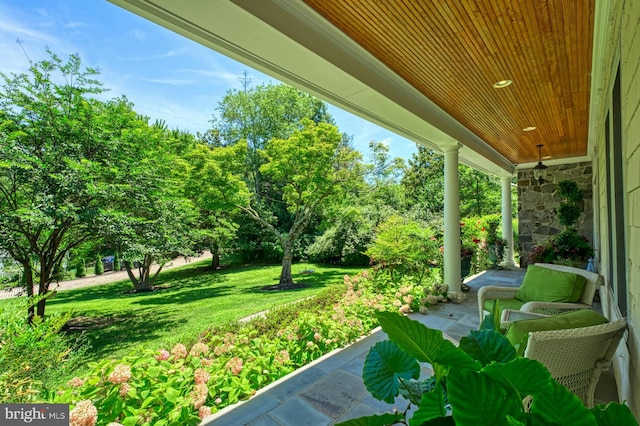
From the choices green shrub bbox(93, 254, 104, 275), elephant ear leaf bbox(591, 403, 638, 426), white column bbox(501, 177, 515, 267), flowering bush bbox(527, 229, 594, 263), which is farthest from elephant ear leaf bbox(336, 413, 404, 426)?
green shrub bbox(93, 254, 104, 275)

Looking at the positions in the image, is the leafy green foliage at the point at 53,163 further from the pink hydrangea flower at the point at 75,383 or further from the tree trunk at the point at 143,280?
the tree trunk at the point at 143,280

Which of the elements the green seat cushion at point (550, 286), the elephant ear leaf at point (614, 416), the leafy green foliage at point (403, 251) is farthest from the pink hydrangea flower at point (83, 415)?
the leafy green foliage at point (403, 251)

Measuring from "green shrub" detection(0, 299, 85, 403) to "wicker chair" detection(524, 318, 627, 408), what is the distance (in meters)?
2.67

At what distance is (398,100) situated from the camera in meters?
2.81

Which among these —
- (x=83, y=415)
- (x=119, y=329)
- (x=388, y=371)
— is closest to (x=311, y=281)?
(x=119, y=329)

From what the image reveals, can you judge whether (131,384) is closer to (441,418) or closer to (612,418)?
(441,418)

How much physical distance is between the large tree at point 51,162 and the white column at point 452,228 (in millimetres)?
5427

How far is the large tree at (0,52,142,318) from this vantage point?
165 inches

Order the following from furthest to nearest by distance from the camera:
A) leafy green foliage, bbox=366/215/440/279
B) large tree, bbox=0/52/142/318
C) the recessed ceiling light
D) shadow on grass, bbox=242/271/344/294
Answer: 1. shadow on grass, bbox=242/271/344/294
2. leafy green foliage, bbox=366/215/440/279
3. large tree, bbox=0/52/142/318
4. the recessed ceiling light

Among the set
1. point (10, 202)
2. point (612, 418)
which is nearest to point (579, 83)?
point (612, 418)

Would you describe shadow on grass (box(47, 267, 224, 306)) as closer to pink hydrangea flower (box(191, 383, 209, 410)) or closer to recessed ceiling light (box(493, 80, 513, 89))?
pink hydrangea flower (box(191, 383, 209, 410))

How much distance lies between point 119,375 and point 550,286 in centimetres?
345

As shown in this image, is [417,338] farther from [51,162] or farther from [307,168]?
[307,168]

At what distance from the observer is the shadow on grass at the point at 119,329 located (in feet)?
17.2
